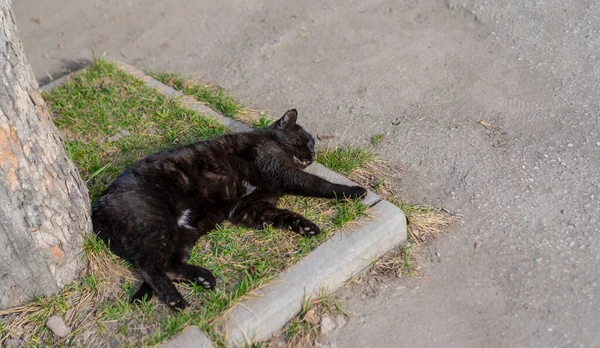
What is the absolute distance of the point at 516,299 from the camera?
3371 millimetres

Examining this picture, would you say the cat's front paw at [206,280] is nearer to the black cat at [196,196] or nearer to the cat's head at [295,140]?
the black cat at [196,196]

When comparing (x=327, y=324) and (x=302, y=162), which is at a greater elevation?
(x=302, y=162)

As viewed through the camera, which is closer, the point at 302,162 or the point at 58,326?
the point at 58,326

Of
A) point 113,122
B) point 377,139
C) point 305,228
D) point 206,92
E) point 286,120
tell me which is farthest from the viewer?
point 206,92

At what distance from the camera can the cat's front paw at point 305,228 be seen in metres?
3.64

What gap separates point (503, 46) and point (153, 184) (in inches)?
136

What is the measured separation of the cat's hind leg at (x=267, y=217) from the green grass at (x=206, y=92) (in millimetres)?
1276

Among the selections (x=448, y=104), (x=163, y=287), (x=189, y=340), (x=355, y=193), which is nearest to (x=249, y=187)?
(x=355, y=193)

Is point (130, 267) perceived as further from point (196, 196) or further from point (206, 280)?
point (196, 196)

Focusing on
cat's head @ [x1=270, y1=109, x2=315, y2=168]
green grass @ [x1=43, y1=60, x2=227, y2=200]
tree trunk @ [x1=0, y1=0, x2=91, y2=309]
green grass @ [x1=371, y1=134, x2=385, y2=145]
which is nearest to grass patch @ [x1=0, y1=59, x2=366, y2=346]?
green grass @ [x1=43, y1=60, x2=227, y2=200]

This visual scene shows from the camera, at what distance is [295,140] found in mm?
4352

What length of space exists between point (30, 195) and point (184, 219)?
35.5 inches

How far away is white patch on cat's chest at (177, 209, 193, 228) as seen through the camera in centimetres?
369

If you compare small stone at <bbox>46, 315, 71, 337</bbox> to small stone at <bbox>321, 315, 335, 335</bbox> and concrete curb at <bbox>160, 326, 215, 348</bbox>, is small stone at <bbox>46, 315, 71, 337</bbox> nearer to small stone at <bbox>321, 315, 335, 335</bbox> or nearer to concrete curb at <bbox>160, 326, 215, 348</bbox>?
concrete curb at <bbox>160, 326, 215, 348</bbox>
